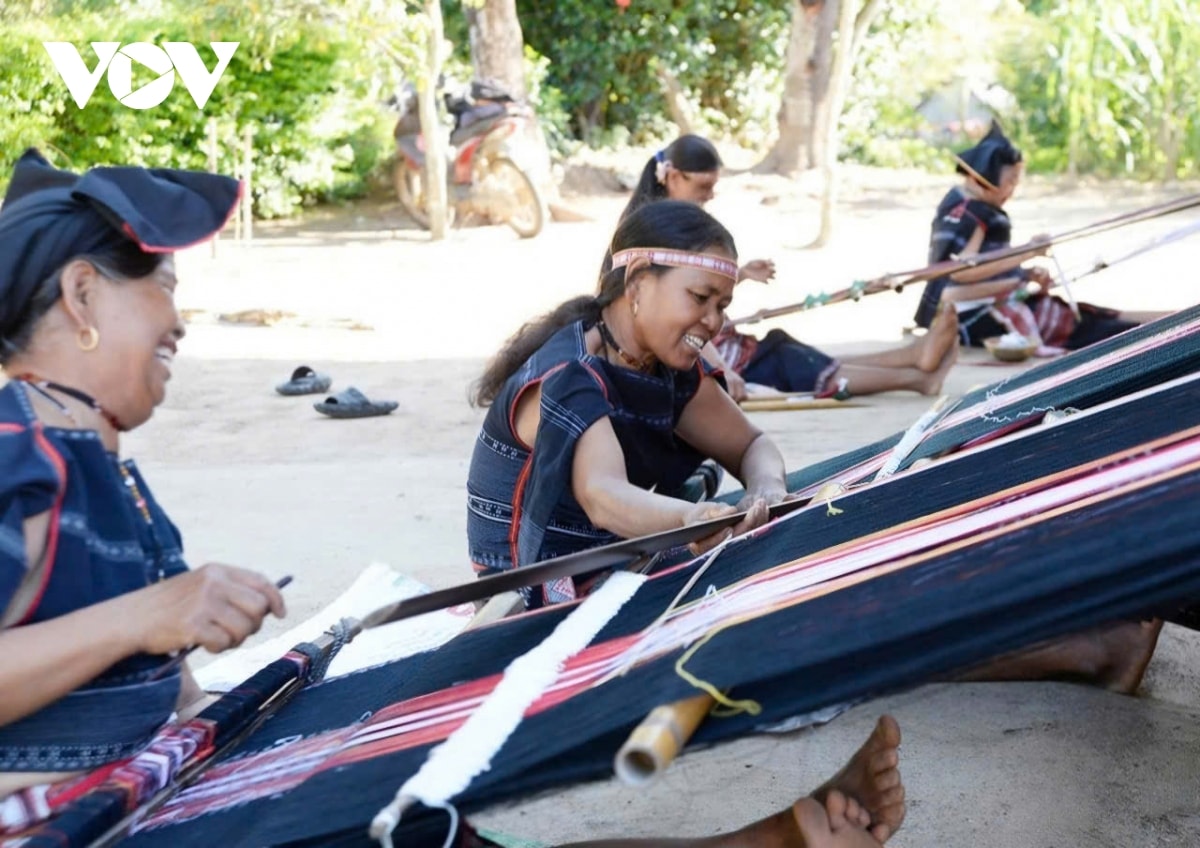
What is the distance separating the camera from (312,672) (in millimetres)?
1952

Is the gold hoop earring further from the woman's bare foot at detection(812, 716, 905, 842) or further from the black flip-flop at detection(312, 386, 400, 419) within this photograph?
the black flip-flop at detection(312, 386, 400, 419)

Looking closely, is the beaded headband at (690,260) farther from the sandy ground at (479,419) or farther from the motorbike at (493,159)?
the motorbike at (493,159)

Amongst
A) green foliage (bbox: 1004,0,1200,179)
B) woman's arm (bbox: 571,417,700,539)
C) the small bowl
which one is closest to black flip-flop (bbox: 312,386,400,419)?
the small bowl

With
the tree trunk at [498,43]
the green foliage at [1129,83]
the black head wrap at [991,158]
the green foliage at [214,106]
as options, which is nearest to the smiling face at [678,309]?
the black head wrap at [991,158]

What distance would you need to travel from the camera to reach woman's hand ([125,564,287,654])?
1.42m

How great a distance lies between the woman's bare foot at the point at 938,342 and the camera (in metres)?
5.98

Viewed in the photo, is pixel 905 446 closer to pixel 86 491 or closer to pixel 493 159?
pixel 86 491

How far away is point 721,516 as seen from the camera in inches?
80.4

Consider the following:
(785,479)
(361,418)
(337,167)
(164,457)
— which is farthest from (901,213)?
(785,479)

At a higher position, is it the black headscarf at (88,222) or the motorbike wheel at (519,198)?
the black headscarf at (88,222)

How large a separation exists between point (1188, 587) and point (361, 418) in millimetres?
5271

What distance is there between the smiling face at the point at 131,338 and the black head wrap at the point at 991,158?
221 inches

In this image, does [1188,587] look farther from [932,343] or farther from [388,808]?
[932,343]

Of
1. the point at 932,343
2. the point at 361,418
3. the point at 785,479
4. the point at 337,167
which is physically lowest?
the point at 337,167
